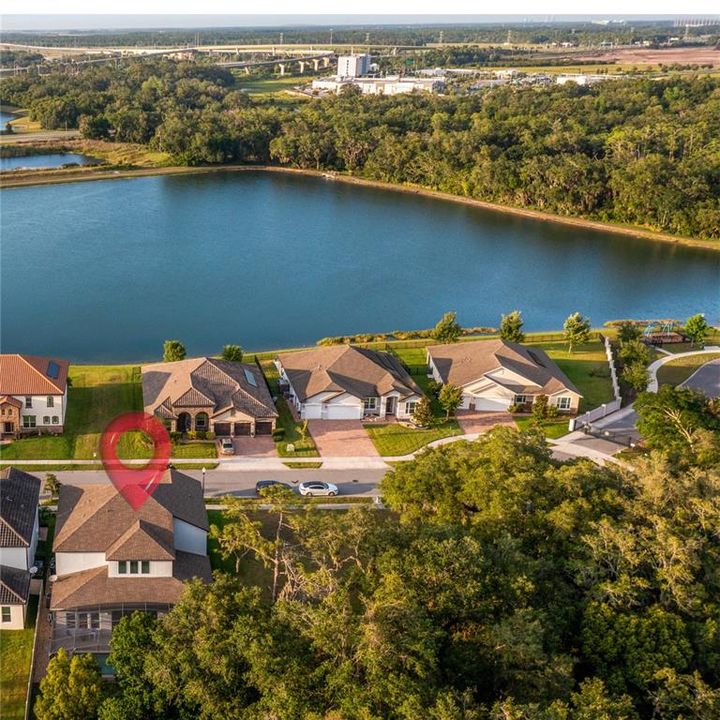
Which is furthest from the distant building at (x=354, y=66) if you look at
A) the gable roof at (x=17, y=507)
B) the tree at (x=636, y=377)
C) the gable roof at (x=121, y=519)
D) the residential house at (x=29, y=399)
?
the gable roof at (x=121, y=519)

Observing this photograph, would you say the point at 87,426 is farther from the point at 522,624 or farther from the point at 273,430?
the point at 522,624

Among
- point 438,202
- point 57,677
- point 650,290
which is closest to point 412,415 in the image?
point 57,677

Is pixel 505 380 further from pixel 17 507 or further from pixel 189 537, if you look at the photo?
pixel 17 507

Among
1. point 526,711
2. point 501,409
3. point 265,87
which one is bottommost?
point 501,409

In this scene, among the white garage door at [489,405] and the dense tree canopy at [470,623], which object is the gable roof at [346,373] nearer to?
the white garage door at [489,405]

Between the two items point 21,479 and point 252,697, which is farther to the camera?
point 21,479

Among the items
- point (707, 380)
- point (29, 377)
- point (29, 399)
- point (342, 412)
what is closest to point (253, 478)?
point (342, 412)
